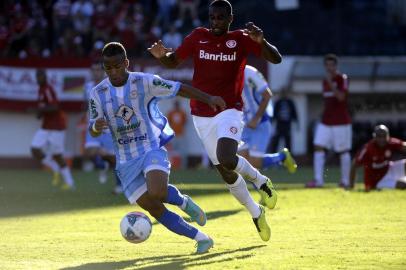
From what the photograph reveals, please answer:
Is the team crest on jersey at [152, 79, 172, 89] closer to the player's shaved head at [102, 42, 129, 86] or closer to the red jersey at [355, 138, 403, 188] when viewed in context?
the player's shaved head at [102, 42, 129, 86]

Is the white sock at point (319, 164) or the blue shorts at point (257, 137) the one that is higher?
the blue shorts at point (257, 137)

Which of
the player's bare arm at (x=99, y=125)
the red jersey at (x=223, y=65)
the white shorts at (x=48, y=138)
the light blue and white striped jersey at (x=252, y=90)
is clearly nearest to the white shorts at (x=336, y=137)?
the light blue and white striped jersey at (x=252, y=90)

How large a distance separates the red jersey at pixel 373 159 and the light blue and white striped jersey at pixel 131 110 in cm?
869

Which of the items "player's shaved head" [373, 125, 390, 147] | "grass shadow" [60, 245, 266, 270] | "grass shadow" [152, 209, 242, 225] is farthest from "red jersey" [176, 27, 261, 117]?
"player's shaved head" [373, 125, 390, 147]

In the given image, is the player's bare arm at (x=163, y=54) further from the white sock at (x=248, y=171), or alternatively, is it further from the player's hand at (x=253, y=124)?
the player's hand at (x=253, y=124)

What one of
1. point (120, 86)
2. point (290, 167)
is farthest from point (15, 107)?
point (120, 86)

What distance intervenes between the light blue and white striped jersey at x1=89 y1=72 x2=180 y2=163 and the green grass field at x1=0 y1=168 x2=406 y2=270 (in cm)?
107

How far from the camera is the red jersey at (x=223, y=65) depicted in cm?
1027

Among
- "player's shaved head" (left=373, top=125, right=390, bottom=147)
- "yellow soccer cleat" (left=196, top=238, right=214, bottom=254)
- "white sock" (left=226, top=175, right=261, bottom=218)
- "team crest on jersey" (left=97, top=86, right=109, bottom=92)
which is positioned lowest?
"player's shaved head" (left=373, top=125, right=390, bottom=147)

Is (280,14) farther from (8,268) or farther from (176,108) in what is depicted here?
(8,268)

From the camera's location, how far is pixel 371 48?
1099 inches

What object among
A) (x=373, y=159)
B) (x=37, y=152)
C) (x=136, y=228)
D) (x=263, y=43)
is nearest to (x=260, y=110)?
(x=263, y=43)

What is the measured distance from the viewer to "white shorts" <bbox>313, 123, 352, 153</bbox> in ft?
59.9

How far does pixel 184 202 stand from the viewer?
981 cm
